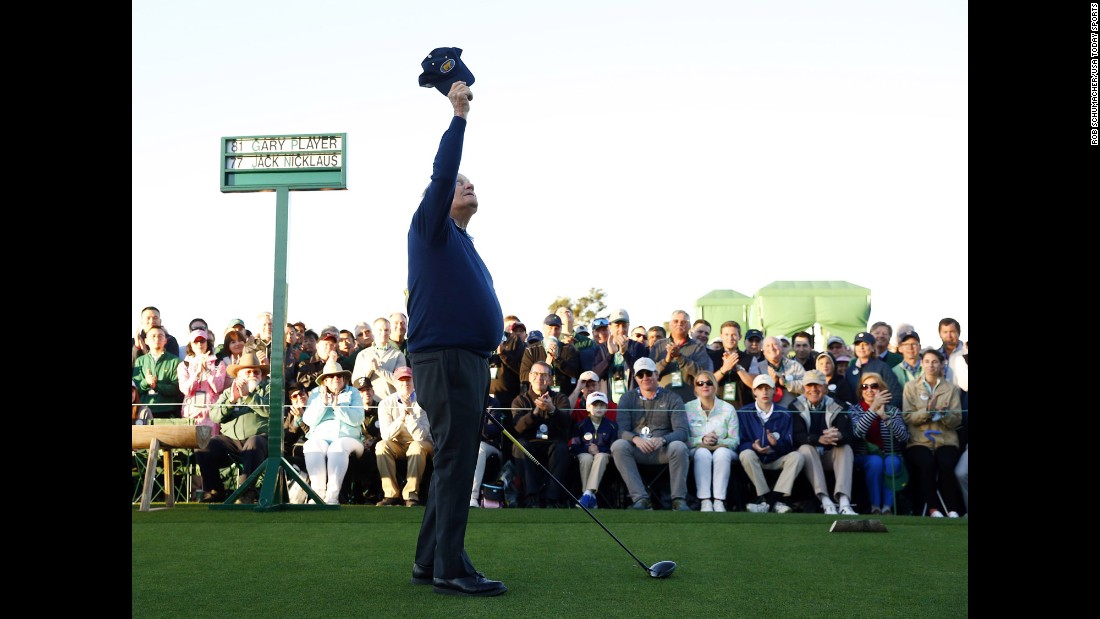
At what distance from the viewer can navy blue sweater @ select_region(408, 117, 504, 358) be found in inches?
179

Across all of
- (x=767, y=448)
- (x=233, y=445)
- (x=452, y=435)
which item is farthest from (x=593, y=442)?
(x=452, y=435)

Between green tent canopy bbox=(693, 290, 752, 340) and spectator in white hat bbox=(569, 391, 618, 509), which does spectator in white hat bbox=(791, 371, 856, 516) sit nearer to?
spectator in white hat bbox=(569, 391, 618, 509)

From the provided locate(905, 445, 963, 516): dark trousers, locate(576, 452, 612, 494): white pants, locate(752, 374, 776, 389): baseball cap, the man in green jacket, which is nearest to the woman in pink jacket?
the man in green jacket

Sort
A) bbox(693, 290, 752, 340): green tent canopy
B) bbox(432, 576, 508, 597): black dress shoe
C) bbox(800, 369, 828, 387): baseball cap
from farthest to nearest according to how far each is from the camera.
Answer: bbox(693, 290, 752, 340): green tent canopy → bbox(800, 369, 828, 387): baseball cap → bbox(432, 576, 508, 597): black dress shoe

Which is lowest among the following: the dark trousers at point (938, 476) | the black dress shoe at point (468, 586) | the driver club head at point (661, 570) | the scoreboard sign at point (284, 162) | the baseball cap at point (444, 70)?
the dark trousers at point (938, 476)

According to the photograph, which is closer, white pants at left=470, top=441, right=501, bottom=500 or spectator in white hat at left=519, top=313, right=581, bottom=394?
white pants at left=470, top=441, right=501, bottom=500

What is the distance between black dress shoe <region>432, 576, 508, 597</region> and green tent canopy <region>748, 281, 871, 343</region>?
14.4 metres

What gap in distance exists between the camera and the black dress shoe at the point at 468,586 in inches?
178

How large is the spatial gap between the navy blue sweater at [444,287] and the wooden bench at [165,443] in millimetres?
5216

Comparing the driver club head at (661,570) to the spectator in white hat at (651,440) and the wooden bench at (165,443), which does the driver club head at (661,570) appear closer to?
the spectator in white hat at (651,440)

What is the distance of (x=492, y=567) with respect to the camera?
5.53 m

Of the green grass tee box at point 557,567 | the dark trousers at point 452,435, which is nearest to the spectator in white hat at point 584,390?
the green grass tee box at point 557,567

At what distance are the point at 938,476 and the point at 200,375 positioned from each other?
7118 mm

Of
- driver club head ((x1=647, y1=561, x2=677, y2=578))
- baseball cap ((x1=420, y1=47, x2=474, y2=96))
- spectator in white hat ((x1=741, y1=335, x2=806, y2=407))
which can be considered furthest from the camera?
spectator in white hat ((x1=741, y1=335, x2=806, y2=407))
